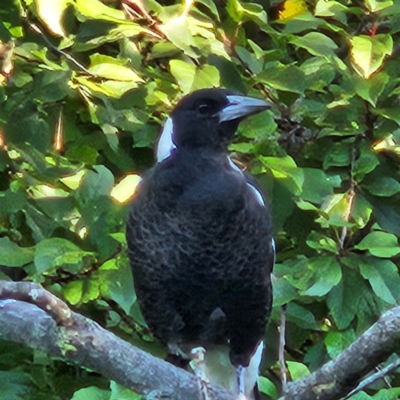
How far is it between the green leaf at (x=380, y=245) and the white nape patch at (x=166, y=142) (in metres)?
0.45

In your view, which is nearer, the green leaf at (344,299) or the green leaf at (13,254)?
the green leaf at (13,254)

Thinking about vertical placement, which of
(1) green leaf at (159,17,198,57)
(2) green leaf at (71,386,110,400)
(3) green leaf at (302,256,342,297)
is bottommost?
(2) green leaf at (71,386,110,400)

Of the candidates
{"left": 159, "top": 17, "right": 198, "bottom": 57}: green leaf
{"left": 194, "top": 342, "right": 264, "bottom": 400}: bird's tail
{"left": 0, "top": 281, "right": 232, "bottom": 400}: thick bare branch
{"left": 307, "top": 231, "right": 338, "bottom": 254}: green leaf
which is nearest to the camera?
{"left": 0, "top": 281, "right": 232, "bottom": 400}: thick bare branch

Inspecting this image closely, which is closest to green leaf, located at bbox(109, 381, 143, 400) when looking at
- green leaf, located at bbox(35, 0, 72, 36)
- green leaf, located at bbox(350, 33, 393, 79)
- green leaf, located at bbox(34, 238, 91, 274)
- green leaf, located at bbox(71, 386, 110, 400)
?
green leaf, located at bbox(71, 386, 110, 400)

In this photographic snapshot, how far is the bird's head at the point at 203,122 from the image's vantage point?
98.2 inches

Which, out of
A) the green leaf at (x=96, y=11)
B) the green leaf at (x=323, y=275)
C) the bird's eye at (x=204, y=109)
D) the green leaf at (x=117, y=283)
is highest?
the green leaf at (x=96, y=11)

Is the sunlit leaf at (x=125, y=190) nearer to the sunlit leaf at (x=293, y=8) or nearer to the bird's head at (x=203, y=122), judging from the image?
the bird's head at (x=203, y=122)

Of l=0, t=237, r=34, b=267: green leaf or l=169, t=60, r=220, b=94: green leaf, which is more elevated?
Result: l=169, t=60, r=220, b=94: green leaf

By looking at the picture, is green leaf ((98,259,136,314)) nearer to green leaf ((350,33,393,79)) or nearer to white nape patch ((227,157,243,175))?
white nape patch ((227,157,243,175))

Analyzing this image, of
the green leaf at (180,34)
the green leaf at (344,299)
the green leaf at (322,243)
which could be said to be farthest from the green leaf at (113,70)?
the green leaf at (344,299)

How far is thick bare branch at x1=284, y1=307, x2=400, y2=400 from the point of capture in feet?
5.16

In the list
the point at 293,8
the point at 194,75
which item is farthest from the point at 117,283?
the point at 293,8

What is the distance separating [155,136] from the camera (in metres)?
2.67

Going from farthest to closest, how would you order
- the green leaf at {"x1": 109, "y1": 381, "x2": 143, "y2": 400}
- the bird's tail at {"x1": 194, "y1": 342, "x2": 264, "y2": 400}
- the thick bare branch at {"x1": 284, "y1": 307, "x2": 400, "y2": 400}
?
1. the bird's tail at {"x1": 194, "y1": 342, "x2": 264, "y2": 400}
2. the green leaf at {"x1": 109, "y1": 381, "x2": 143, "y2": 400}
3. the thick bare branch at {"x1": 284, "y1": 307, "x2": 400, "y2": 400}
